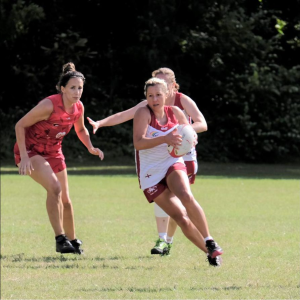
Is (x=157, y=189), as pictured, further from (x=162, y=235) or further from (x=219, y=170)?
(x=219, y=170)

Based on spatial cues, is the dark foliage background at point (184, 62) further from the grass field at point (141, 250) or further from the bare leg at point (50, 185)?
the bare leg at point (50, 185)

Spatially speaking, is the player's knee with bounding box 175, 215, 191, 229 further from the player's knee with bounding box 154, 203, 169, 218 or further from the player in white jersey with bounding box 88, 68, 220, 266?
the player's knee with bounding box 154, 203, 169, 218

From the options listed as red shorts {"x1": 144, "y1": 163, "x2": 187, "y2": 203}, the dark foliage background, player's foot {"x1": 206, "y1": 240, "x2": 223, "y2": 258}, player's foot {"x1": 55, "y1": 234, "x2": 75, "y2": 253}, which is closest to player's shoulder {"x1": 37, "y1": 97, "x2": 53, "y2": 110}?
player's foot {"x1": 55, "y1": 234, "x2": 75, "y2": 253}

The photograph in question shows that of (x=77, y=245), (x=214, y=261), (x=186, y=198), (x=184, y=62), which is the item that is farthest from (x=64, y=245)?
(x=184, y=62)

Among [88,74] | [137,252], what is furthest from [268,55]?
[137,252]

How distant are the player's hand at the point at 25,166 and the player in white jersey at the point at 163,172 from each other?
1198mm

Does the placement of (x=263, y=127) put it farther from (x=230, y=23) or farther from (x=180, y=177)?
(x=180, y=177)

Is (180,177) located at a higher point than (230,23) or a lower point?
lower

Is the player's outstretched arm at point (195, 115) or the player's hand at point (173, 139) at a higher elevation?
the player's outstretched arm at point (195, 115)

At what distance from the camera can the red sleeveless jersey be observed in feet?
26.3

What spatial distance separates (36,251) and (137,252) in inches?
44.4

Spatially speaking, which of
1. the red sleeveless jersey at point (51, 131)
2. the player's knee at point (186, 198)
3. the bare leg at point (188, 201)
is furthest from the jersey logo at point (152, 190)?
the red sleeveless jersey at point (51, 131)

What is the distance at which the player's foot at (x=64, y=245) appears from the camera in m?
7.99

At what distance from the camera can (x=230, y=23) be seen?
1084 inches
